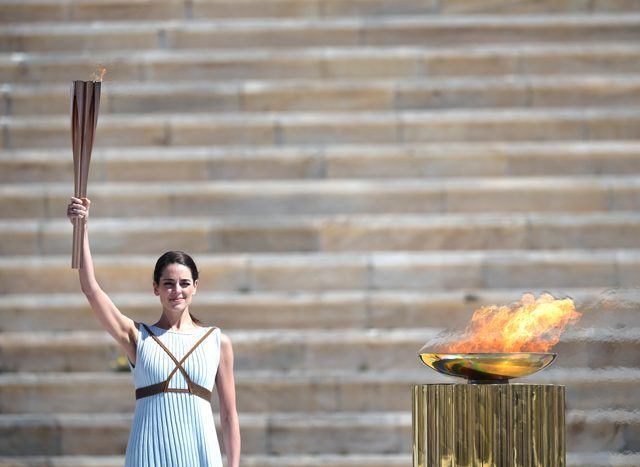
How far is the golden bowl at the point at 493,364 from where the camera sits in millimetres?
4938

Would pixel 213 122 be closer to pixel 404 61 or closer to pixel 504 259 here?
pixel 404 61

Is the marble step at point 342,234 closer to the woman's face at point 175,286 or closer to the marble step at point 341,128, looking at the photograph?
the marble step at point 341,128

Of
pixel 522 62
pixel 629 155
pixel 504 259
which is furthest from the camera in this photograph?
pixel 522 62

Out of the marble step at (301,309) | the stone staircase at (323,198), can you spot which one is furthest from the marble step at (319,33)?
the marble step at (301,309)

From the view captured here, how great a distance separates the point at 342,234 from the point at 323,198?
42 centimetres

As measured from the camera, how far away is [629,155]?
33.3 ft

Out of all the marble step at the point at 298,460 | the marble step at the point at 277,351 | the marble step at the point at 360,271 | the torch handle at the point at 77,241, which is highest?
the torch handle at the point at 77,241

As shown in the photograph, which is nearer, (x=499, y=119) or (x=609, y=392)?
(x=609, y=392)

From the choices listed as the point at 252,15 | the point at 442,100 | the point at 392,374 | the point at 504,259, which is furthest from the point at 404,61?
the point at 392,374

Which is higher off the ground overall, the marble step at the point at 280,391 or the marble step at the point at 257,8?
the marble step at the point at 257,8

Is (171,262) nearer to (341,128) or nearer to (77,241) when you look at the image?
(77,241)

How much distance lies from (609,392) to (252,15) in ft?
15.9

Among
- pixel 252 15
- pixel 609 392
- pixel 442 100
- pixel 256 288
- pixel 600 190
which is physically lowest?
pixel 609 392

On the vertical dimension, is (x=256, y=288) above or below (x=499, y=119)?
below
